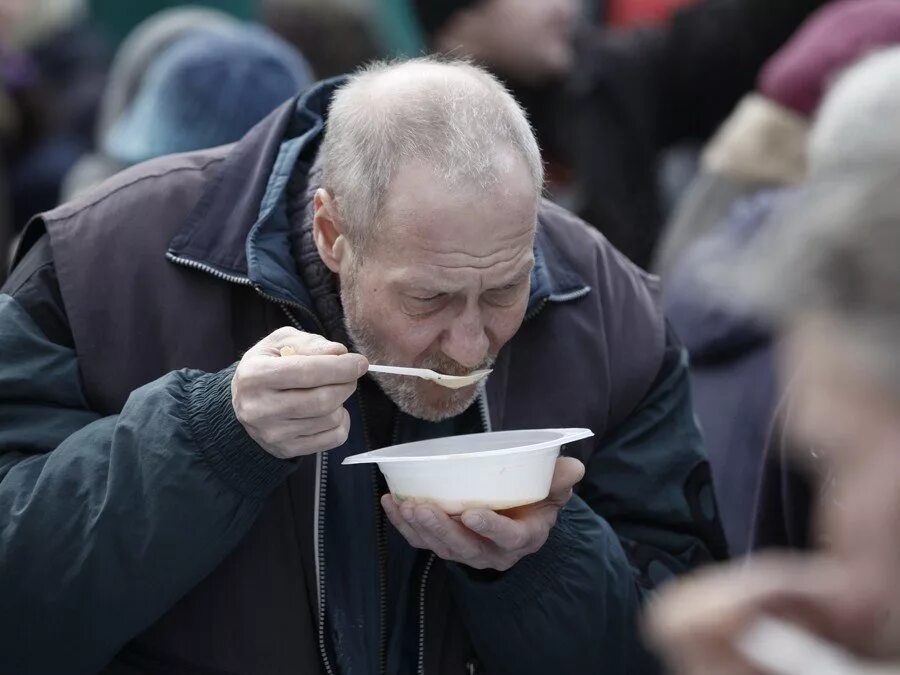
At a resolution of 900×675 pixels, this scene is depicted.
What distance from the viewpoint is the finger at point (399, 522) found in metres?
2.33

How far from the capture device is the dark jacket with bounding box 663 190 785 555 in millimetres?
3234

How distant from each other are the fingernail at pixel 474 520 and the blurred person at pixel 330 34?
120 inches

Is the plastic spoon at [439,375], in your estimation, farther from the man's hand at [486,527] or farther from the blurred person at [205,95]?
the blurred person at [205,95]

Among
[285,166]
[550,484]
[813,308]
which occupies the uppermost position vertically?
[813,308]

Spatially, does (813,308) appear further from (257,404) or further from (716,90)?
(716,90)

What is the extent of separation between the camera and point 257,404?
2.21 metres

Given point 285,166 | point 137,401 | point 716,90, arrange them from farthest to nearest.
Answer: point 716,90 → point 285,166 → point 137,401

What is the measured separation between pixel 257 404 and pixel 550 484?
21.3 inches

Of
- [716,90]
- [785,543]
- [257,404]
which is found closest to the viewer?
[257,404]

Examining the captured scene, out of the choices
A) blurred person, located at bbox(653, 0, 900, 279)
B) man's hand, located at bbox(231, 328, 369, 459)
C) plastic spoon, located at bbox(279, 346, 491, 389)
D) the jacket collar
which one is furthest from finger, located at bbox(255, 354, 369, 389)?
blurred person, located at bbox(653, 0, 900, 279)

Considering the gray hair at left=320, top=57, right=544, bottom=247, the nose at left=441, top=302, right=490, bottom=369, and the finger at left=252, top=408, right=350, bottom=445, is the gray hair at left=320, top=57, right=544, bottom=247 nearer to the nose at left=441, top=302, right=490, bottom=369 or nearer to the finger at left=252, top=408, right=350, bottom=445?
Answer: the nose at left=441, top=302, right=490, bottom=369

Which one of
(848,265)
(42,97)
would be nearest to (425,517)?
(848,265)

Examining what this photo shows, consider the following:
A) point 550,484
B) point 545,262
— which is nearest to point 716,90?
point 545,262

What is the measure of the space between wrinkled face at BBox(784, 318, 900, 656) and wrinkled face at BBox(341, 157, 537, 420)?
3.59ft
